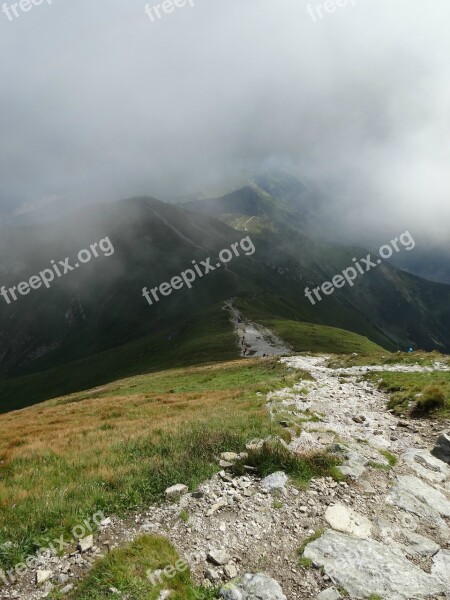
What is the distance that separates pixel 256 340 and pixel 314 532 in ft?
281

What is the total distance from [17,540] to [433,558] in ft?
32.7

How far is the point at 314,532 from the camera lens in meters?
9.24

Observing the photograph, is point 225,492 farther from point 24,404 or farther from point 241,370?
point 24,404

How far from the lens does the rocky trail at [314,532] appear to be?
7785 millimetres

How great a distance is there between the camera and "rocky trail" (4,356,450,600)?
7.79m

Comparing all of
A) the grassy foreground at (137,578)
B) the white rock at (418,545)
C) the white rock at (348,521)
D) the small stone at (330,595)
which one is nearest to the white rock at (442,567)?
the white rock at (418,545)

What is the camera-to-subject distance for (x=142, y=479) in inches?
448

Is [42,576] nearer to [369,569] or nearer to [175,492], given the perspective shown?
[175,492]

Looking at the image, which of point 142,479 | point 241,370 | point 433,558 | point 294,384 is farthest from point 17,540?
point 241,370

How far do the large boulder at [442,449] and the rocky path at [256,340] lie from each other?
2027 inches

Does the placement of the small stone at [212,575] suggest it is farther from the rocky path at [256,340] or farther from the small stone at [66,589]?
the rocky path at [256,340]

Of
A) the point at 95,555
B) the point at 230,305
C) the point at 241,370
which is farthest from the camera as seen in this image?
the point at 230,305

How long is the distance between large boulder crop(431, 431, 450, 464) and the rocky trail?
52 centimetres

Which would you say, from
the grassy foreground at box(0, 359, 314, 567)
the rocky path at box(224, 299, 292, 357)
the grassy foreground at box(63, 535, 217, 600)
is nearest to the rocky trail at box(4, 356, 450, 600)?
the grassy foreground at box(63, 535, 217, 600)
